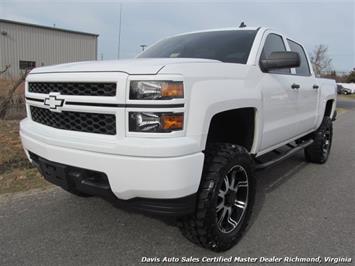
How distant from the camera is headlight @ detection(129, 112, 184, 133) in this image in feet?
8.04

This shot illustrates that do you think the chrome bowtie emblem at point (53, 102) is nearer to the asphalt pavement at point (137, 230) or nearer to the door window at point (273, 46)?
the asphalt pavement at point (137, 230)

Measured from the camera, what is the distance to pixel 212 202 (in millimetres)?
2795

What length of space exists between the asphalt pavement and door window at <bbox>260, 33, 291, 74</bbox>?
1487 mm

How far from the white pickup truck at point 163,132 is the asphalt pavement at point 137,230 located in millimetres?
310

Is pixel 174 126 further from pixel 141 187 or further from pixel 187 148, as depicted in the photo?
pixel 141 187

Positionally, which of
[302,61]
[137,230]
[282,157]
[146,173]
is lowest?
[137,230]

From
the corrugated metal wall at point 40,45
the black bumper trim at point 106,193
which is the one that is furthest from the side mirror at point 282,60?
the corrugated metal wall at point 40,45

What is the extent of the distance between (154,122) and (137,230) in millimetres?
1384

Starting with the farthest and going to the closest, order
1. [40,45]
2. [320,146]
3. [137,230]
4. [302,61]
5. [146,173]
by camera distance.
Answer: [40,45] → [320,146] → [302,61] → [137,230] → [146,173]

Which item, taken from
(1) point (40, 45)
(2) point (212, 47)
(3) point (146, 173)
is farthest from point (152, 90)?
(1) point (40, 45)

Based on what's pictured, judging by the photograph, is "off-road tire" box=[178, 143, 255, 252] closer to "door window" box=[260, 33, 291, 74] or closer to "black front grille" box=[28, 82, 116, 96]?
"black front grille" box=[28, 82, 116, 96]

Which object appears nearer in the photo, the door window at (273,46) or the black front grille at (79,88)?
the black front grille at (79,88)

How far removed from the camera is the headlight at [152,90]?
96.2 inches

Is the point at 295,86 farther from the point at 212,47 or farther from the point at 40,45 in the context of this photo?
the point at 40,45
